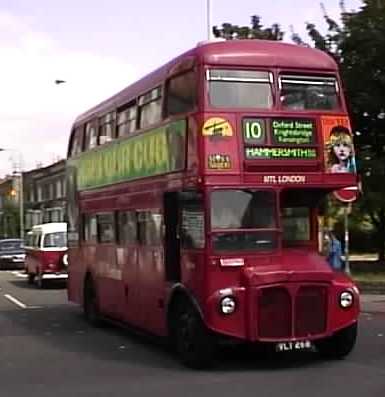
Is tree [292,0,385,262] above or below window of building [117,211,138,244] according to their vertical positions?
above

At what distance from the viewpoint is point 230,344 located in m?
14.1

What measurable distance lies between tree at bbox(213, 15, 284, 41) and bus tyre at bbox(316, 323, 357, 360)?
25268 mm

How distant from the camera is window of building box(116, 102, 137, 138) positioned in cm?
1625

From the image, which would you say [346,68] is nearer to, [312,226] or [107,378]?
[312,226]

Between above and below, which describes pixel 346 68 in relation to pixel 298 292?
above

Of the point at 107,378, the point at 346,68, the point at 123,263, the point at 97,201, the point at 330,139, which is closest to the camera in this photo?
the point at 107,378

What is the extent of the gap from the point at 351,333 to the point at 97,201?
694 cm

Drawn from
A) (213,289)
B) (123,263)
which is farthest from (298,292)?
(123,263)

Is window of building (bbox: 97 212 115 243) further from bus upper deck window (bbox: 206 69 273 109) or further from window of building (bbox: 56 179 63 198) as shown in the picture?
window of building (bbox: 56 179 63 198)

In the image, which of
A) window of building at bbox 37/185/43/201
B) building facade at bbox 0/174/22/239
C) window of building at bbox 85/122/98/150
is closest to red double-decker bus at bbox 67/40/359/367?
window of building at bbox 85/122/98/150

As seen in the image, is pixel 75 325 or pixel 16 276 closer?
pixel 75 325

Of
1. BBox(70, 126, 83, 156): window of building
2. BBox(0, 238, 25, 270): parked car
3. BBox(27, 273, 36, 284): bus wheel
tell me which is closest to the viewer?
BBox(70, 126, 83, 156): window of building

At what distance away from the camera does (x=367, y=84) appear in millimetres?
32094

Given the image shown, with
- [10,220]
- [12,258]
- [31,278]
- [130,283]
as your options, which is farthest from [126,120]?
[10,220]
